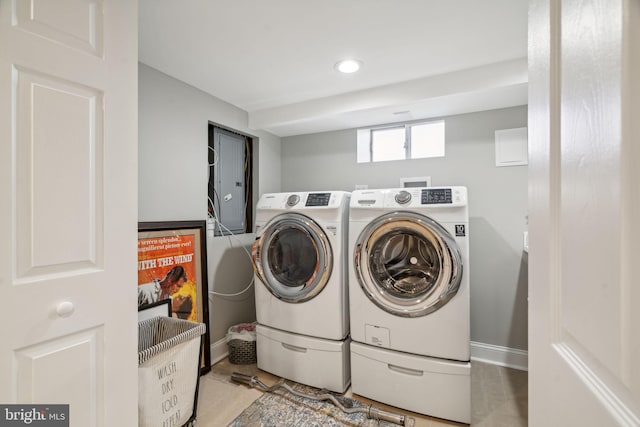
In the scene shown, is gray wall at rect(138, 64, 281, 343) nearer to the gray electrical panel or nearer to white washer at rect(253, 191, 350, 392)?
the gray electrical panel

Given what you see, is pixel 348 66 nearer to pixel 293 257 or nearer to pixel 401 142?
pixel 401 142

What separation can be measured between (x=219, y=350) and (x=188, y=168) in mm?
1526

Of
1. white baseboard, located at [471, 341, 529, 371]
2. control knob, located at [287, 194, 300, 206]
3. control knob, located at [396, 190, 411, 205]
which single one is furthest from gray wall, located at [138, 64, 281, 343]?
white baseboard, located at [471, 341, 529, 371]

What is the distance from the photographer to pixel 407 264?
1954 mm

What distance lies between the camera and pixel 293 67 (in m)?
2.00

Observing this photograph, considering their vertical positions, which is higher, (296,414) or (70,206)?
(70,206)

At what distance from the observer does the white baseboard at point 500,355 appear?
2.29 meters

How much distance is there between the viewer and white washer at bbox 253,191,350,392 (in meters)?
2.01

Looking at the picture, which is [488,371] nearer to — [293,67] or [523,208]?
[523,208]

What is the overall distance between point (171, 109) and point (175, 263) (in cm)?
111

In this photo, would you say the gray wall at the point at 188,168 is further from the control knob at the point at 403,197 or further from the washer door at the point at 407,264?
the control knob at the point at 403,197

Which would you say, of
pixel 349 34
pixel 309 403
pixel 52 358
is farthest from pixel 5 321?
pixel 349 34

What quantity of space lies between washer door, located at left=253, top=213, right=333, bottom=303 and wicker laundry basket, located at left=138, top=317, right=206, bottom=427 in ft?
2.06

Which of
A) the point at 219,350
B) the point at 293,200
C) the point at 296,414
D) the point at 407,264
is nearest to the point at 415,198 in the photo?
the point at 407,264
